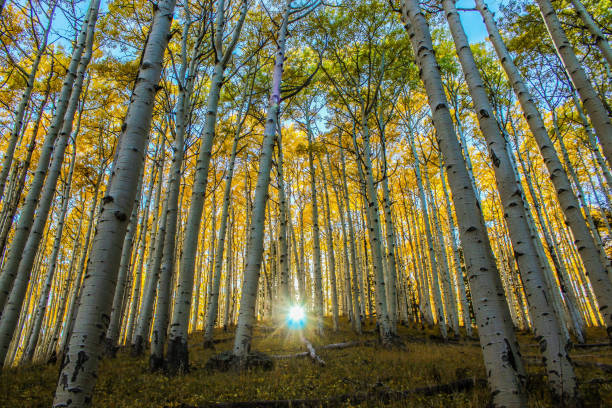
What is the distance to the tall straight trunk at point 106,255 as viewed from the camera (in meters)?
1.68

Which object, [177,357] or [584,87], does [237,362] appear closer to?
[177,357]

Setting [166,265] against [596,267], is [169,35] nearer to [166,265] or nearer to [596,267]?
[166,265]

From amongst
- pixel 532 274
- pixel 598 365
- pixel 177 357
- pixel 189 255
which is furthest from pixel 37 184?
pixel 598 365

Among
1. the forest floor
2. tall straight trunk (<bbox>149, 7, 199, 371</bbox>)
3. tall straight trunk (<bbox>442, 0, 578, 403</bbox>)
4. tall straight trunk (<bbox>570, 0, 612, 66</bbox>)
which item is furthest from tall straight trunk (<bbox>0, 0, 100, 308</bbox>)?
tall straight trunk (<bbox>570, 0, 612, 66</bbox>)

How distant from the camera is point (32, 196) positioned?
14.8 ft

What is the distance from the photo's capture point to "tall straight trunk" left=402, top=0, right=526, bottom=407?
222 cm

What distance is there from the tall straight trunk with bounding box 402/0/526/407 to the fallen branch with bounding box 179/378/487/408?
1.48 meters

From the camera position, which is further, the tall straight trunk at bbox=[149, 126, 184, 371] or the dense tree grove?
the tall straight trunk at bbox=[149, 126, 184, 371]

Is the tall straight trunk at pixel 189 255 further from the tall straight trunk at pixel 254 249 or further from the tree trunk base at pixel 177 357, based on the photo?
the tall straight trunk at pixel 254 249

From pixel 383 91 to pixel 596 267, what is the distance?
331 inches

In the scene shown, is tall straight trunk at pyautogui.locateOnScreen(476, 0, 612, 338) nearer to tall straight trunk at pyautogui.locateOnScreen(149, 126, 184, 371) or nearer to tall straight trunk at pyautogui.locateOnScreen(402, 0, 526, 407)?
tall straight trunk at pyautogui.locateOnScreen(402, 0, 526, 407)

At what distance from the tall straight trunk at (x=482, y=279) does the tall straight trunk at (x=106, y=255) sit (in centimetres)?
261

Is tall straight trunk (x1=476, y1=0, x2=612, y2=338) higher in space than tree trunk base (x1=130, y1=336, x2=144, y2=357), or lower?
higher

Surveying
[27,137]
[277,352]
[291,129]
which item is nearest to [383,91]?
[291,129]
